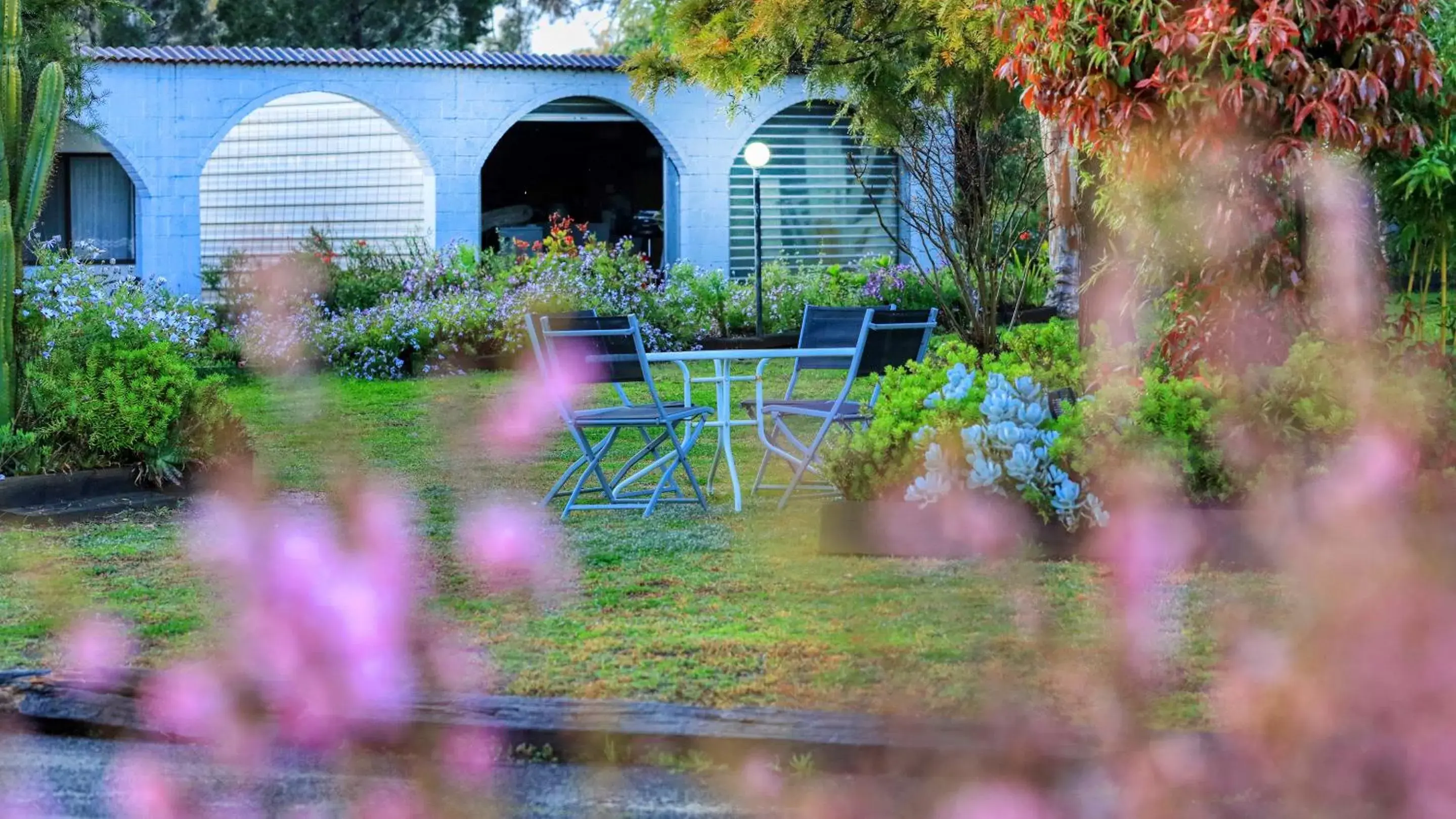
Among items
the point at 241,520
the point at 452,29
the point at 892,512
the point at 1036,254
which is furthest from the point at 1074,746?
the point at 452,29

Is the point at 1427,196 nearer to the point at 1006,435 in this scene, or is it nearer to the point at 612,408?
the point at 1006,435

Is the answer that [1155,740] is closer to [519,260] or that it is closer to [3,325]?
[3,325]

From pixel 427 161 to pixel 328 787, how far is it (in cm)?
1544

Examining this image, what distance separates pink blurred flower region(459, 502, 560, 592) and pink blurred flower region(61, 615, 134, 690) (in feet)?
3.71

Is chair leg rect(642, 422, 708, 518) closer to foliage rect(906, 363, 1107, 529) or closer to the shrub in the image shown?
the shrub

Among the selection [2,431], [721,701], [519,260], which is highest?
[519,260]

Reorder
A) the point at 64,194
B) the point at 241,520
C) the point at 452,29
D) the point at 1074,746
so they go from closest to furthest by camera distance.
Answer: the point at 1074,746 → the point at 241,520 → the point at 64,194 → the point at 452,29

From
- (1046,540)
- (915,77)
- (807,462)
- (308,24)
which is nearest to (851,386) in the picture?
(807,462)

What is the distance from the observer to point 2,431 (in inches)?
292

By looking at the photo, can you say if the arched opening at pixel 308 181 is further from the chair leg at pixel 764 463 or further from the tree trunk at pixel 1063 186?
the chair leg at pixel 764 463

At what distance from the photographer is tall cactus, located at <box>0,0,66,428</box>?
24.6ft

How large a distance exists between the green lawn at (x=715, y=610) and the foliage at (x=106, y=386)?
0.65 metres

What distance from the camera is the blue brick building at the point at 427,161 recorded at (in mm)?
16969

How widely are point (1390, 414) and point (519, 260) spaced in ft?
37.6
